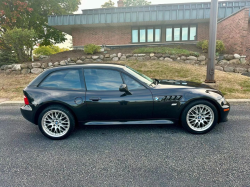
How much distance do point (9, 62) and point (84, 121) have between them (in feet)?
42.9

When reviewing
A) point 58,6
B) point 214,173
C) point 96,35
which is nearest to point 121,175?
point 214,173

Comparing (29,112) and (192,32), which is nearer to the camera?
(29,112)

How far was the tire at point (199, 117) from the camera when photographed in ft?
13.0

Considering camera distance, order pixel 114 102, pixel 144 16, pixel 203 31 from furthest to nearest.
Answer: pixel 203 31 → pixel 144 16 → pixel 114 102

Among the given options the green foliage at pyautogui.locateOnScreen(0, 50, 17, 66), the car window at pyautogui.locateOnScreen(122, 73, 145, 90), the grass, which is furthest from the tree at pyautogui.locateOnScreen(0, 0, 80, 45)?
the car window at pyautogui.locateOnScreen(122, 73, 145, 90)

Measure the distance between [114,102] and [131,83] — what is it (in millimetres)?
550

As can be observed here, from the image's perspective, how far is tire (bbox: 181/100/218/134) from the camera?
3.95 meters

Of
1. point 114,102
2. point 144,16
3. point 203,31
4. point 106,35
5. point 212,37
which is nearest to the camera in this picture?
point 114,102

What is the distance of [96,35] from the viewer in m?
19.0

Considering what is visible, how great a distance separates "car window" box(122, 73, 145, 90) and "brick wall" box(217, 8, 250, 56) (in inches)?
488

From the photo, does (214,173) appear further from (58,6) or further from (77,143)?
(58,6)

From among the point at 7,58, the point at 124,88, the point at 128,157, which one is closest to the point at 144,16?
the point at 7,58

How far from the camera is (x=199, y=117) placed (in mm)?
4016

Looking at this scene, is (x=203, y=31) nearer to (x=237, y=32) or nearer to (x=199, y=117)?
(x=237, y=32)
